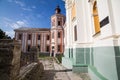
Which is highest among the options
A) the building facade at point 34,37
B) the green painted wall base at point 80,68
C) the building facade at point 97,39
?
the building facade at point 34,37

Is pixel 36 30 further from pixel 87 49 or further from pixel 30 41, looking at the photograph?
pixel 87 49

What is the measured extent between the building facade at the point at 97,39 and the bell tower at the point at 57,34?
18906 mm

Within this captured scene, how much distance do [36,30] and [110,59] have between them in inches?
1311

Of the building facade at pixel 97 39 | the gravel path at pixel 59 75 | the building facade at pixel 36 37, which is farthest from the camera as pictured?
the building facade at pixel 36 37

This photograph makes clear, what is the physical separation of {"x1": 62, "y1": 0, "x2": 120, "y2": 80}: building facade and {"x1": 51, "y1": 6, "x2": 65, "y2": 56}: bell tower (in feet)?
62.0

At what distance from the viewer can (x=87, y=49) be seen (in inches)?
313

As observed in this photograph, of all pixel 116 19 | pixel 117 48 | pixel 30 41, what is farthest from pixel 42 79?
pixel 30 41

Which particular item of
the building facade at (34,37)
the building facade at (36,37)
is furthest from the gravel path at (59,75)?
the building facade at (34,37)

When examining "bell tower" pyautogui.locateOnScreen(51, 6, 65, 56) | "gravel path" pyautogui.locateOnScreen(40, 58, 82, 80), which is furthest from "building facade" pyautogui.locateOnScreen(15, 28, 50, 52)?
"gravel path" pyautogui.locateOnScreen(40, 58, 82, 80)

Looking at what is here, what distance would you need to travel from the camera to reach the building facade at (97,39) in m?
3.62

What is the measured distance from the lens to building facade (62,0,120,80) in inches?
143

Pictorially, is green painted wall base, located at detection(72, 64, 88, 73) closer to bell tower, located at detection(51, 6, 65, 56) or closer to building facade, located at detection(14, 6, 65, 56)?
bell tower, located at detection(51, 6, 65, 56)

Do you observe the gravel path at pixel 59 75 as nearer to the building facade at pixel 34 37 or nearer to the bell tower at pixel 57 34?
the bell tower at pixel 57 34

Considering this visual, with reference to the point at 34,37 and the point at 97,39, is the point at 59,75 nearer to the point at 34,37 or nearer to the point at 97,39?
the point at 97,39
